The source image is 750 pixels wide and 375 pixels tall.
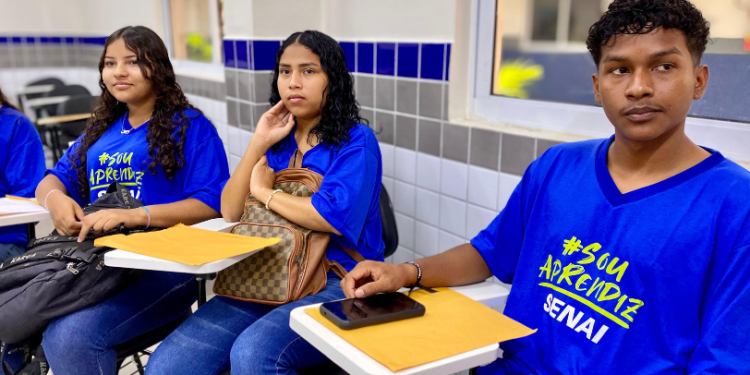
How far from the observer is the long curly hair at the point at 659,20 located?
3.32ft

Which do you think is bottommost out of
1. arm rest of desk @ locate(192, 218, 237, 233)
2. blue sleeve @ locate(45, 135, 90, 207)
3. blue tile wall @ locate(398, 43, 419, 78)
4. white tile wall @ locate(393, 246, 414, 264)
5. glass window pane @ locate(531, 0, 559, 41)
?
white tile wall @ locate(393, 246, 414, 264)

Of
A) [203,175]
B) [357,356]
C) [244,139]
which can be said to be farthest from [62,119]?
[357,356]

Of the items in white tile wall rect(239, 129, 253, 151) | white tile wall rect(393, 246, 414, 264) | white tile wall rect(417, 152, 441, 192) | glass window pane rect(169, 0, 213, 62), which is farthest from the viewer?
glass window pane rect(169, 0, 213, 62)

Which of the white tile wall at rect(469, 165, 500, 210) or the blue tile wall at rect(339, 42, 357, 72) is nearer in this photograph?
the white tile wall at rect(469, 165, 500, 210)

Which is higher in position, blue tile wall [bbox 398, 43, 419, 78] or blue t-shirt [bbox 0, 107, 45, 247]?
blue tile wall [bbox 398, 43, 419, 78]

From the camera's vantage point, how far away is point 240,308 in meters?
1.58

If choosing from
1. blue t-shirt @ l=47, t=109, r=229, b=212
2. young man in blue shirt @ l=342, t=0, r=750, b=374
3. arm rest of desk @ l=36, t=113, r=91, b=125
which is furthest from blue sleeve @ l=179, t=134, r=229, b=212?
arm rest of desk @ l=36, t=113, r=91, b=125

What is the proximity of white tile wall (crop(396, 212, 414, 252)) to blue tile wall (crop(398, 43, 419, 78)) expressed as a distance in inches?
24.6

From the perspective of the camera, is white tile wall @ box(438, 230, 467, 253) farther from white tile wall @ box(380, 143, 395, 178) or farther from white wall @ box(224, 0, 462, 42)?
white wall @ box(224, 0, 462, 42)

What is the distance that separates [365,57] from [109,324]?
1578mm

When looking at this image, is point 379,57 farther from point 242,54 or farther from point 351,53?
point 242,54

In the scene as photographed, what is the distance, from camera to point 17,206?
1938mm

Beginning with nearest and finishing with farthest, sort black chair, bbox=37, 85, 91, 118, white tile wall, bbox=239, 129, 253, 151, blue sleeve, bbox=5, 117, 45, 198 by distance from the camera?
blue sleeve, bbox=5, 117, 45, 198 → white tile wall, bbox=239, 129, 253, 151 → black chair, bbox=37, 85, 91, 118

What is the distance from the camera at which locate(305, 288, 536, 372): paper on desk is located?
0.95 metres
